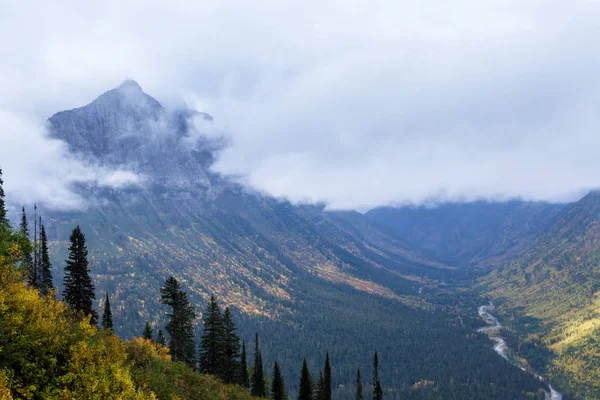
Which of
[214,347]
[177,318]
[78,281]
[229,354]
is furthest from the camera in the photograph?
[229,354]

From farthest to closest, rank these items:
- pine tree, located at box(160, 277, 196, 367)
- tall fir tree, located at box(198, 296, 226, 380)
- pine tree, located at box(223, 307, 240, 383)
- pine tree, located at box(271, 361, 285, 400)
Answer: pine tree, located at box(271, 361, 285, 400)
pine tree, located at box(223, 307, 240, 383)
tall fir tree, located at box(198, 296, 226, 380)
pine tree, located at box(160, 277, 196, 367)

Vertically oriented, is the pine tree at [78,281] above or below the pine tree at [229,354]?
above

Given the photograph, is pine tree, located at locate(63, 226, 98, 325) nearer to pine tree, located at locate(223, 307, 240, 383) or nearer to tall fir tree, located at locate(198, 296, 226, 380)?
tall fir tree, located at locate(198, 296, 226, 380)

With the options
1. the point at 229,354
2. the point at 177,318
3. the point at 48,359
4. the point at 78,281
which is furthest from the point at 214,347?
the point at 48,359

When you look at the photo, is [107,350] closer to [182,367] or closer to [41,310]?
[41,310]

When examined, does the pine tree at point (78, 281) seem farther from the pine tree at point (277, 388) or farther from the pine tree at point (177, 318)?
the pine tree at point (277, 388)

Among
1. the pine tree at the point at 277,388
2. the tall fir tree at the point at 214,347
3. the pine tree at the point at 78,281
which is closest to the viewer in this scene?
the pine tree at the point at 78,281

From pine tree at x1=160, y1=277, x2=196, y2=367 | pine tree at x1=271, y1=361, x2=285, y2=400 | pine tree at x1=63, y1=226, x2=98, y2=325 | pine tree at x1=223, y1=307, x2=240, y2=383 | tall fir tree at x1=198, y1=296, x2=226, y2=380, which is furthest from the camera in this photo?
pine tree at x1=271, y1=361, x2=285, y2=400

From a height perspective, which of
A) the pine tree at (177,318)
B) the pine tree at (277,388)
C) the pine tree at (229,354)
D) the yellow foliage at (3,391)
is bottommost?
the pine tree at (277,388)

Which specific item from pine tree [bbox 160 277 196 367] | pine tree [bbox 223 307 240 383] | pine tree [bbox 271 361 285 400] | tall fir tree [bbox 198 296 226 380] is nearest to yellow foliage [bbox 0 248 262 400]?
pine tree [bbox 160 277 196 367]

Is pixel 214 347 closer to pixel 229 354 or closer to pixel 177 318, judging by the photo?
pixel 229 354

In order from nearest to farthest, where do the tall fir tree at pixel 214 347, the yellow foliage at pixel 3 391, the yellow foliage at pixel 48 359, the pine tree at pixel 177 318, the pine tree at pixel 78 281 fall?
the yellow foliage at pixel 3 391
the yellow foliage at pixel 48 359
the pine tree at pixel 177 318
the pine tree at pixel 78 281
the tall fir tree at pixel 214 347

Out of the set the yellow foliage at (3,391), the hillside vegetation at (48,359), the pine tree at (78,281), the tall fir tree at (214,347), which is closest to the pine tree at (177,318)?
the tall fir tree at (214,347)

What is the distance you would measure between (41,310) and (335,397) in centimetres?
17713
